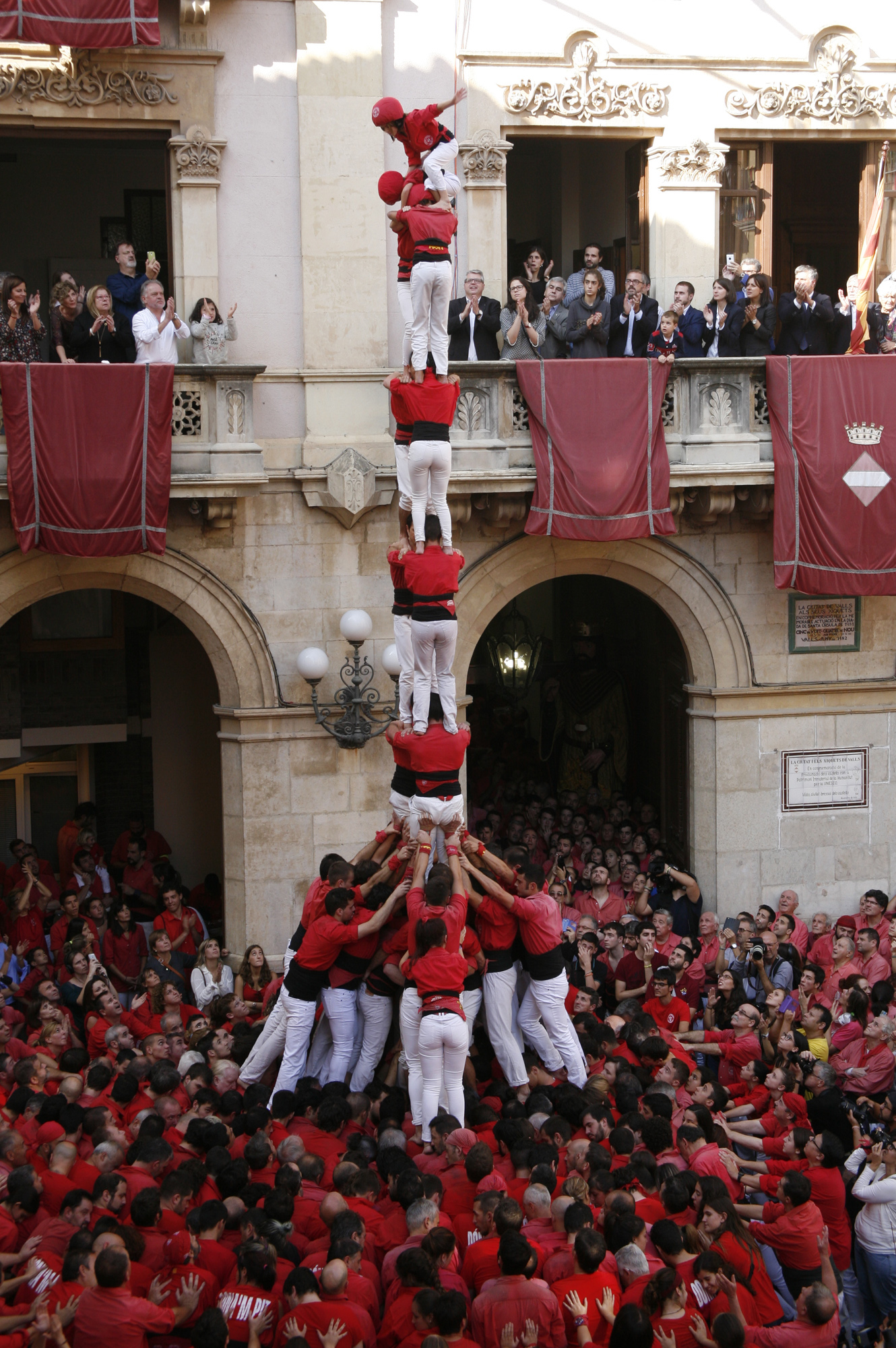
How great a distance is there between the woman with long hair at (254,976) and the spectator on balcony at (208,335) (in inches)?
214

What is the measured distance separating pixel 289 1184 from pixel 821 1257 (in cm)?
303

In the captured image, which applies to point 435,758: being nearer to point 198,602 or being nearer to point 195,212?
point 198,602

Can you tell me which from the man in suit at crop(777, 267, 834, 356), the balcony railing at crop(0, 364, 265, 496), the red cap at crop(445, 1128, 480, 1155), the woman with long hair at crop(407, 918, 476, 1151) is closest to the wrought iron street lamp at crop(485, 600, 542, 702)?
the man in suit at crop(777, 267, 834, 356)

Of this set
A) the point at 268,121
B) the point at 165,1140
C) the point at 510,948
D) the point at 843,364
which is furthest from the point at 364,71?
the point at 165,1140

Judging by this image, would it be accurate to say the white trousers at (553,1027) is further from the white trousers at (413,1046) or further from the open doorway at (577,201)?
the open doorway at (577,201)

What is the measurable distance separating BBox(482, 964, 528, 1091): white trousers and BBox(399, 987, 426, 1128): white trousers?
2.58 ft

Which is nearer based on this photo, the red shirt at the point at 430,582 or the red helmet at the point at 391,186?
the red shirt at the point at 430,582

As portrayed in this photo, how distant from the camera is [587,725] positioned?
64.7 feet

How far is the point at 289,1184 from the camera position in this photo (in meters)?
8.15

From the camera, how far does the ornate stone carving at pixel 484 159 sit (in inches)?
579

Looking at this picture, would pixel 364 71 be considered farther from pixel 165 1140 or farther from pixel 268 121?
pixel 165 1140

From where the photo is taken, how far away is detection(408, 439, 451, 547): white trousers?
999 centimetres

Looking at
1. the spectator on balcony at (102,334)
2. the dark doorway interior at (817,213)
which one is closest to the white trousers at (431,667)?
the spectator on balcony at (102,334)

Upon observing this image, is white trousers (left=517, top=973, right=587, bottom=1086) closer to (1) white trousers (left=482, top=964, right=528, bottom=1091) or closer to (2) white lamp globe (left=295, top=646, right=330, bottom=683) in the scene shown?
(1) white trousers (left=482, top=964, right=528, bottom=1091)
